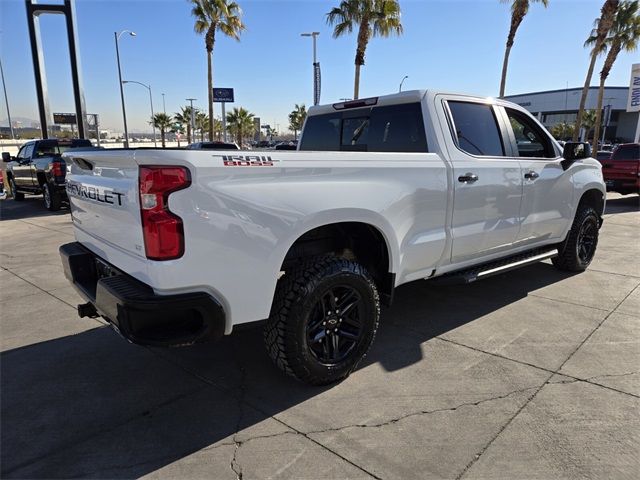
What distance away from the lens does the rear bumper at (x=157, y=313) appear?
2.25 meters

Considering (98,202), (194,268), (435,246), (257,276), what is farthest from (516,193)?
(98,202)

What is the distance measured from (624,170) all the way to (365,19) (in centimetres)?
1272

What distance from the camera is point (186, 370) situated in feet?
10.7

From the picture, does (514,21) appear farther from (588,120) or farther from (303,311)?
(588,120)

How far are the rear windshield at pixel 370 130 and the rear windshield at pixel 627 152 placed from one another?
12513 mm

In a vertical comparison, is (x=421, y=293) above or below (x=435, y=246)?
below

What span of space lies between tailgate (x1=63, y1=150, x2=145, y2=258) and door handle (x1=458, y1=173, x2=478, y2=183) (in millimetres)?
2453

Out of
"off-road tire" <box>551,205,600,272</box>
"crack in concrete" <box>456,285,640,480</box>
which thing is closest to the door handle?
"crack in concrete" <box>456,285,640,480</box>

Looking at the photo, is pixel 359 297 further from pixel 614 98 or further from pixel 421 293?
pixel 614 98

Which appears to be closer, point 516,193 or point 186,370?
point 186,370

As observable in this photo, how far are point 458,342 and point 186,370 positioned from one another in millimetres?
2182

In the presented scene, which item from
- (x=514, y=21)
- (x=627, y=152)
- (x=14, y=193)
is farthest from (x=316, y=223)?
(x=514, y=21)

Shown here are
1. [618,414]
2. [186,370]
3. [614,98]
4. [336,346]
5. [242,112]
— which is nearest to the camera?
[618,414]

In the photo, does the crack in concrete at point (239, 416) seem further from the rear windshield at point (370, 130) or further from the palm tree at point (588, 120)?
the palm tree at point (588, 120)
